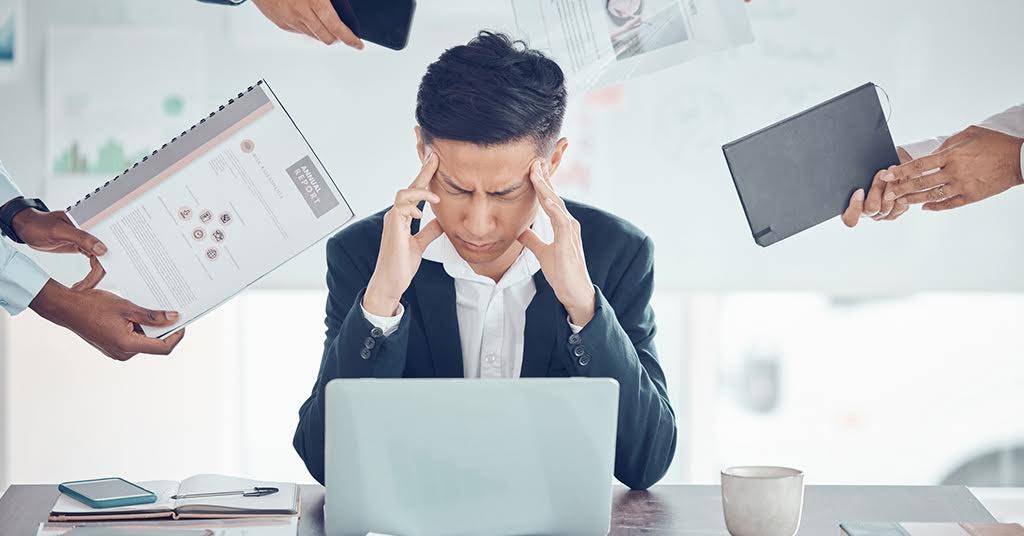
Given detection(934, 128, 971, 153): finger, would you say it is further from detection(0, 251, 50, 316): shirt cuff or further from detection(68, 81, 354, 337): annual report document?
detection(0, 251, 50, 316): shirt cuff

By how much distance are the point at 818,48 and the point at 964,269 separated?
28.6 inches

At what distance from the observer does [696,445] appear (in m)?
3.05

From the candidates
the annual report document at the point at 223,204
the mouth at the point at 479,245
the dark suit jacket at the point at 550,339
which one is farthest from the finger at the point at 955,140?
the annual report document at the point at 223,204

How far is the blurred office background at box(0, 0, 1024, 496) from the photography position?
2.85 meters

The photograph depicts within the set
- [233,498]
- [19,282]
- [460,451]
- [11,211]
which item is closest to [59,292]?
[19,282]

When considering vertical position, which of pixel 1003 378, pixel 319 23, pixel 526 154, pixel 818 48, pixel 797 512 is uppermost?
pixel 319 23

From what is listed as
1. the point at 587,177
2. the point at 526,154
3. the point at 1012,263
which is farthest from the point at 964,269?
the point at 526,154

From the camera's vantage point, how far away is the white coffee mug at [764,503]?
1.31m

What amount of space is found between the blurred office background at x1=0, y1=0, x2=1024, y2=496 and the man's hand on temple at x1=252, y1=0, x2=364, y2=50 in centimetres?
31

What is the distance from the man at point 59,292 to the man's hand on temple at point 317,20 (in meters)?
0.74

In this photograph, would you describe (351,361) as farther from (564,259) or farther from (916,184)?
(916,184)

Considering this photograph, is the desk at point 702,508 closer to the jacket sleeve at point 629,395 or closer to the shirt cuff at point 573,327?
the jacket sleeve at point 629,395

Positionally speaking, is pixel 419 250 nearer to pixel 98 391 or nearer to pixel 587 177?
pixel 587 177

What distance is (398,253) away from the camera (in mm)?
1670
